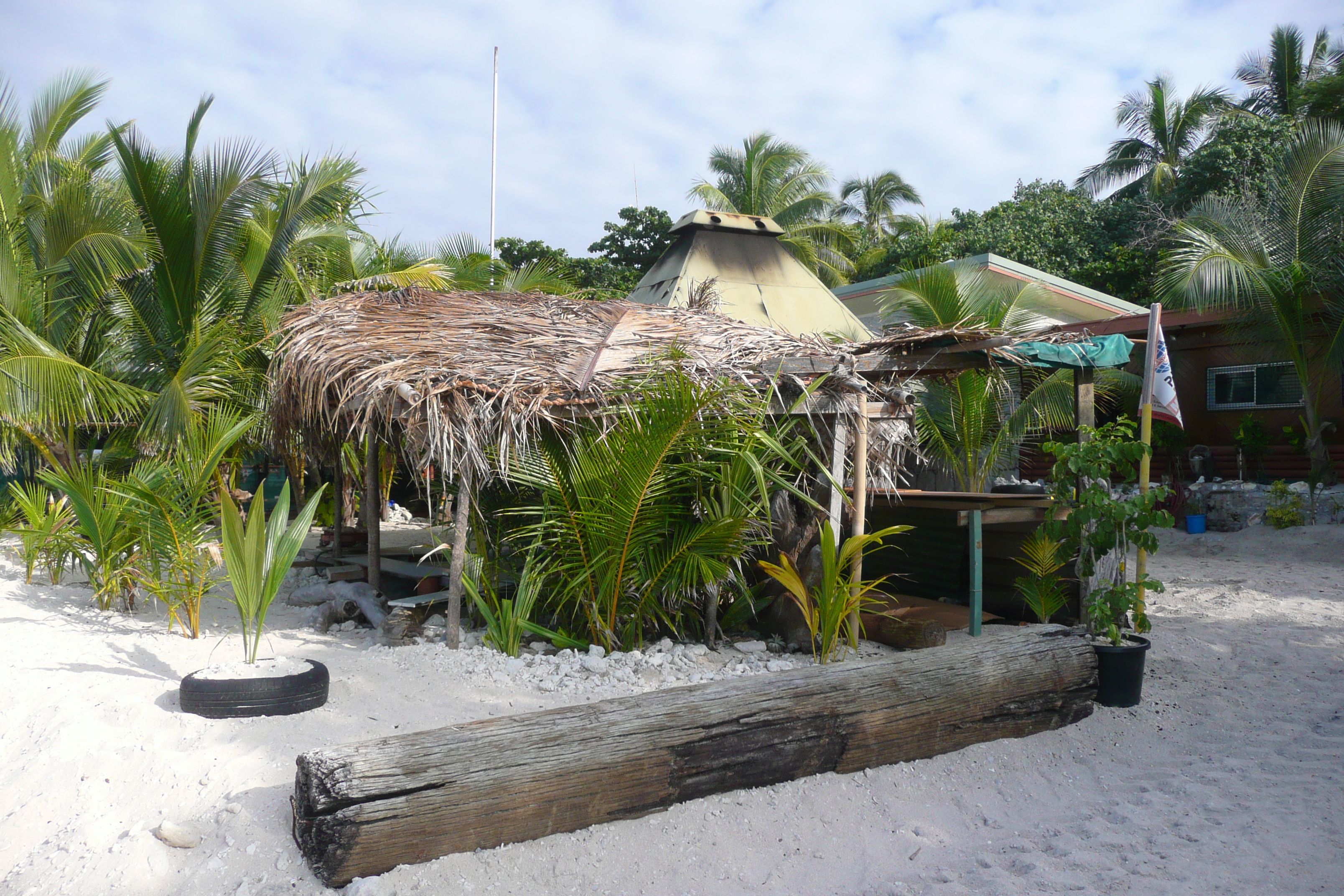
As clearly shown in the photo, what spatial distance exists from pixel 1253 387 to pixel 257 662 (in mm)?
13131

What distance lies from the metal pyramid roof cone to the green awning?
3894 millimetres

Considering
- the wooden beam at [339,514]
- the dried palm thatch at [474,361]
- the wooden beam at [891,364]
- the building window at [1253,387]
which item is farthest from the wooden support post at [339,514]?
the building window at [1253,387]

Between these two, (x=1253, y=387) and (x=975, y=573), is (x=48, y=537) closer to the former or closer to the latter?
(x=975, y=573)

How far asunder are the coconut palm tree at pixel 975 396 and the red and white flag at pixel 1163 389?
2.72 metres

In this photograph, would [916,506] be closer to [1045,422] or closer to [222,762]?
[1045,422]

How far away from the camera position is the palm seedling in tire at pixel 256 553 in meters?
4.29

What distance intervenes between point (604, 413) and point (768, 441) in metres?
0.98

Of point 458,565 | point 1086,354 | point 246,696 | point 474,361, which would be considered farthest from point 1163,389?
point 246,696

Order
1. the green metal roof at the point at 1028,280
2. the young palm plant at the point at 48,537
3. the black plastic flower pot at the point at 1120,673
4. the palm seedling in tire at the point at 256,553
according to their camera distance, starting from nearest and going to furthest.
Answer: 1. the palm seedling in tire at the point at 256,553
2. the black plastic flower pot at the point at 1120,673
3. the young palm plant at the point at 48,537
4. the green metal roof at the point at 1028,280

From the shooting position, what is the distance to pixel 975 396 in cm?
910

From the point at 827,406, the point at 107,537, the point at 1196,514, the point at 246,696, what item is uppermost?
the point at 827,406

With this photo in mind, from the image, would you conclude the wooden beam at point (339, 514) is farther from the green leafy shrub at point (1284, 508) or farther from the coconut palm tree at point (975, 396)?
the green leafy shrub at point (1284, 508)

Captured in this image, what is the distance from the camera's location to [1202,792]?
13.2ft

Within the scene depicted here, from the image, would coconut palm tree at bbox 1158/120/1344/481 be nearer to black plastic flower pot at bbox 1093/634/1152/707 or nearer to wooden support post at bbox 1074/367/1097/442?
wooden support post at bbox 1074/367/1097/442
